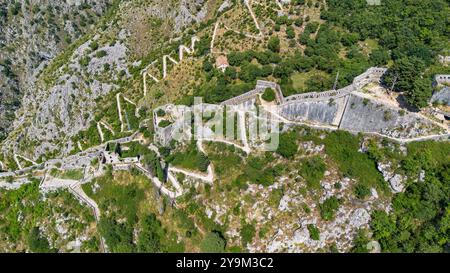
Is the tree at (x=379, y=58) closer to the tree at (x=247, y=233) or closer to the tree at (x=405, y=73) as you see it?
the tree at (x=405, y=73)

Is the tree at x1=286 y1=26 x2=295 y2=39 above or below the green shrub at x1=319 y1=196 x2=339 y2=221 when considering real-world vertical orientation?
above

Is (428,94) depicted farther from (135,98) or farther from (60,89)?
(60,89)

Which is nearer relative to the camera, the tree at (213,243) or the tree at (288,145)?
the tree at (213,243)

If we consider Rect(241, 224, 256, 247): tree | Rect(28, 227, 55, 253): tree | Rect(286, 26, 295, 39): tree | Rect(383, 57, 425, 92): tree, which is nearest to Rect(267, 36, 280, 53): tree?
Rect(286, 26, 295, 39): tree

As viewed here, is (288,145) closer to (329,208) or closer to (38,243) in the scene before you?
(329,208)

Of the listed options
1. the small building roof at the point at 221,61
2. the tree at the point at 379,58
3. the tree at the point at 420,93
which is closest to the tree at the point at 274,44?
the small building roof at the point at 221,61

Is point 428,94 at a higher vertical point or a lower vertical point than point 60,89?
higher

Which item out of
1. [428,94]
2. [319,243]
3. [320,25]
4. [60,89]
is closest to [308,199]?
[319,243]

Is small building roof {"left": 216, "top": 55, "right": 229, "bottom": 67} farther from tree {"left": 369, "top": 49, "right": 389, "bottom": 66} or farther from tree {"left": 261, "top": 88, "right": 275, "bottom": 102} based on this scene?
tree {"left": 369, "top": 49, "right": 389, "bottom": 66}

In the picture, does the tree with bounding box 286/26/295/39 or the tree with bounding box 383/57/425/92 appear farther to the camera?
the tree with bounding box 286/26/295/39
